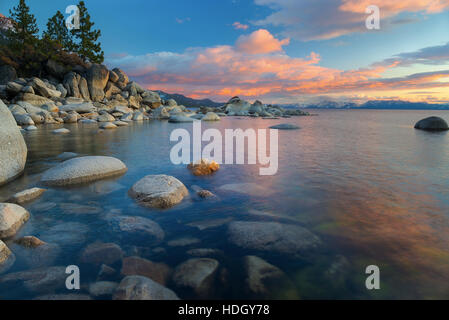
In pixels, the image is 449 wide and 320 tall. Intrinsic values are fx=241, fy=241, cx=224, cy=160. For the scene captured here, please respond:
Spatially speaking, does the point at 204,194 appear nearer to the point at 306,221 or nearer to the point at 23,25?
the point at 306,221

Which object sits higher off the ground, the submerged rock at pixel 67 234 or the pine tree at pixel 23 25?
the pine tree at pixel 23 25

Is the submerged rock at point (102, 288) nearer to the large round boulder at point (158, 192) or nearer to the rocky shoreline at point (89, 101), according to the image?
the large round boulder at point (158, 192)

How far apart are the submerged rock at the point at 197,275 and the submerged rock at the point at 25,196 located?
4579 millimetres

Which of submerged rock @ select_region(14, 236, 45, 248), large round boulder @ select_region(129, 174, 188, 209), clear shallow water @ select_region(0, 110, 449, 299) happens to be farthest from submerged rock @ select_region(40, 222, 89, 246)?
large round boulder @ select_region(129, 174, 188, 209)

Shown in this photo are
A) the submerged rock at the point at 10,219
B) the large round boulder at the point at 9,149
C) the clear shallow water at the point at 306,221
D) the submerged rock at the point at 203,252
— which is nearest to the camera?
the clear shallow water at the point at 306,221

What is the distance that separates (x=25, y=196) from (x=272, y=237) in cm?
570

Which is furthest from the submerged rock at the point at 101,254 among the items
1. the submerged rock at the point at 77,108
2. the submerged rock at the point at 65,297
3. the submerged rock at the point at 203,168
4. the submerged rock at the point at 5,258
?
the submerged rock at the point at 77,108

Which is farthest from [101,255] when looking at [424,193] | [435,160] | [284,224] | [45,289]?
[435,160]

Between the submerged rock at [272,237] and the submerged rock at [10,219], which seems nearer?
the submerged rock at [272,237]

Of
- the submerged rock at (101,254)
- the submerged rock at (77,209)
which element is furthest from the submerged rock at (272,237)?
the submerged rock at (77,209)

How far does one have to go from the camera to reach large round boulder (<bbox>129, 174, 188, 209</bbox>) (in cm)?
543

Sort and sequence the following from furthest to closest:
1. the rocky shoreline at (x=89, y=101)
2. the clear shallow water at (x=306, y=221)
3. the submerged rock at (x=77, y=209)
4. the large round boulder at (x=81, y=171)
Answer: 1. the rocky shoreline at (x=89, y=101)
2. the large round boulder at (x=81, y=171)
3. the submerged rock at (x=77, y=209)
4. the clear shallow water at (x=306, y=221)

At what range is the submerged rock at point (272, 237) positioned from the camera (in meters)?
3.90

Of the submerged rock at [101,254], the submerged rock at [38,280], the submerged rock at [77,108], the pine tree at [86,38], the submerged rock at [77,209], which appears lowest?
the submerged rock at [38,280]
